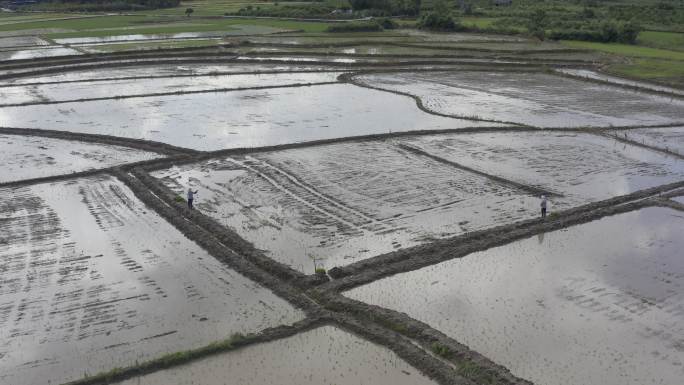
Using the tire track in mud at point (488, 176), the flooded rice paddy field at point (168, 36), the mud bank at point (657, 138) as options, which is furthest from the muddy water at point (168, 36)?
the mud bank at point (657, 138)

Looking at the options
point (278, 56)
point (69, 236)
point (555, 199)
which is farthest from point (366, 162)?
point (278, 56)

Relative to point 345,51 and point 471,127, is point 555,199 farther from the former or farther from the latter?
point 345,51

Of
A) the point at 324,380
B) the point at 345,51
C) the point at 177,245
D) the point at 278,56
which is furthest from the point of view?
the point at 345,51

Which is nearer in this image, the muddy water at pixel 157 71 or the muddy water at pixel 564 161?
the muddy water at pixel 564 161

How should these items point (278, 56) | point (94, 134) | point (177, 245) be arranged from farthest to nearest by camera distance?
point (278, 56) → point (94, 134) → point (177, 245)

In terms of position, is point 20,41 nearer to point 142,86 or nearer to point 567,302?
point 142,86

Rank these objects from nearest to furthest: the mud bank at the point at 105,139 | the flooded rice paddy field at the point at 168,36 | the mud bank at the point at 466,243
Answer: the mud bank at the point at 466,243, the mud bank at the point at 105,139, the flooded rice paddy field at the point at 168,36

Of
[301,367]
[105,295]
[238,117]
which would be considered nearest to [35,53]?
[238,117]

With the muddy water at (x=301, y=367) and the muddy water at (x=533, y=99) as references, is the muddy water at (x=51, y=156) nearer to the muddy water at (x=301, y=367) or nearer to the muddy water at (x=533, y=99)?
the muddy water at (x=301, y=367)
